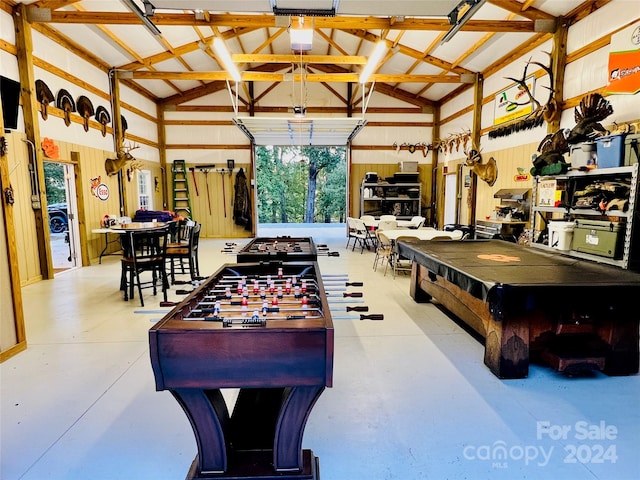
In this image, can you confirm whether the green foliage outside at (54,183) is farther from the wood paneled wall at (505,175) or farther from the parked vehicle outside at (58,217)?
the wood paneled wall at (505,175)

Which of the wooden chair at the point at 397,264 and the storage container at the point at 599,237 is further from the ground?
the storage container at the point at 599,237

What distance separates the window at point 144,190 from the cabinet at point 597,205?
977cm

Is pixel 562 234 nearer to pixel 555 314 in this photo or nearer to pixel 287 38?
pixel 555 314

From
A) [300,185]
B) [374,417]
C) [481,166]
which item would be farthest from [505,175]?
[300,185]

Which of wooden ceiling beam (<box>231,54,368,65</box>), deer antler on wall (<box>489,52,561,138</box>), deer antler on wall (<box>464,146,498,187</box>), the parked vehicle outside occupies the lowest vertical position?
the parked vehicle outside

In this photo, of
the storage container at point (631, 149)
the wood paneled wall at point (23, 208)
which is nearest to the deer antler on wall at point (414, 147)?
the storage container at point (631, 149)

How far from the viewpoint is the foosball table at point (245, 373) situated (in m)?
1.56

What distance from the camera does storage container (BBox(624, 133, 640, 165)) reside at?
355cm

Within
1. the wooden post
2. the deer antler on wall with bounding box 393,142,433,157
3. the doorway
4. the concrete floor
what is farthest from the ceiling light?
the deer antler on wall with bounding box 393,142,433,157

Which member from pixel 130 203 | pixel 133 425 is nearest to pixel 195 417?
pixel 133 425

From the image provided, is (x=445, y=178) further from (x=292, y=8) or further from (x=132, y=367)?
(x=132, y=367)

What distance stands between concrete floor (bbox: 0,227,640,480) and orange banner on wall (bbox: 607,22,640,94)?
3.80 meters

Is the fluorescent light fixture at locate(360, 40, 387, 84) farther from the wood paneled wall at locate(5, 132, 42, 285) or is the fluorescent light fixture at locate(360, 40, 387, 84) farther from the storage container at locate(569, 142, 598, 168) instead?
the wood paneled wall at locate(5, 132, 42, 285)

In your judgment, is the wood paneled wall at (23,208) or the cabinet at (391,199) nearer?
the wood paneled wall at (23,208)
